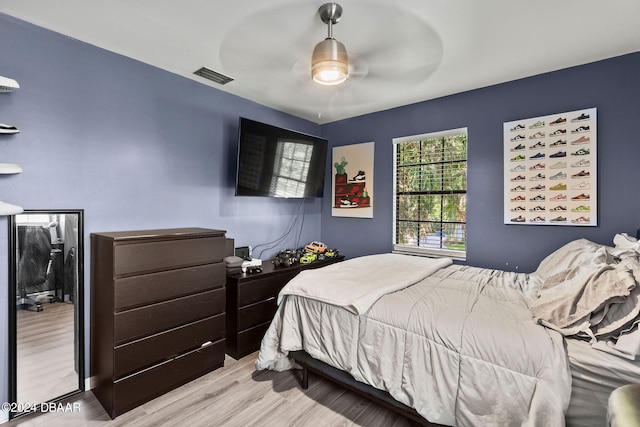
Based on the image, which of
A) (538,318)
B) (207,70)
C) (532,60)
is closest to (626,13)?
(532,60)

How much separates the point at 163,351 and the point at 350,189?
9.06 ft

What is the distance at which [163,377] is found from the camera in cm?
210

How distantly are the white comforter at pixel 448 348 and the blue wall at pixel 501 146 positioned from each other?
821 mm

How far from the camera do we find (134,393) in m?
1.96

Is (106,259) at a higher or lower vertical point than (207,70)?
lower

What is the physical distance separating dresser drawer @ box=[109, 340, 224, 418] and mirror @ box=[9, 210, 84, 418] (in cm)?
51

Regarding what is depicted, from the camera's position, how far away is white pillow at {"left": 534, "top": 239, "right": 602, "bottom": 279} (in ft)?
6.42

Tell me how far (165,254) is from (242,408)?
1.19 m

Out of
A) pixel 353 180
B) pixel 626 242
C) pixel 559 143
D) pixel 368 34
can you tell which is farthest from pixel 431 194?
pixel 368 34

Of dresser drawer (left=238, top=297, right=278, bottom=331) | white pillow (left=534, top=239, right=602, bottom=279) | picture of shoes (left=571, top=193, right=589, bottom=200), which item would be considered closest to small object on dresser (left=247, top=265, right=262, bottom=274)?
dresser drawer (left=238, top=297, right=278, bottom=331)

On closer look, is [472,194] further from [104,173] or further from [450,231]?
[104,173]

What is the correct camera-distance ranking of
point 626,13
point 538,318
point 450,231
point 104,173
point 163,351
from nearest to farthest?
1. point 538,318
2. point 626,13
3. point 163,351
4. point 104,173
5. point 450,231

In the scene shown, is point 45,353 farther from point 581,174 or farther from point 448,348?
point 581,174

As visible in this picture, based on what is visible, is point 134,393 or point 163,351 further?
point 163,351
